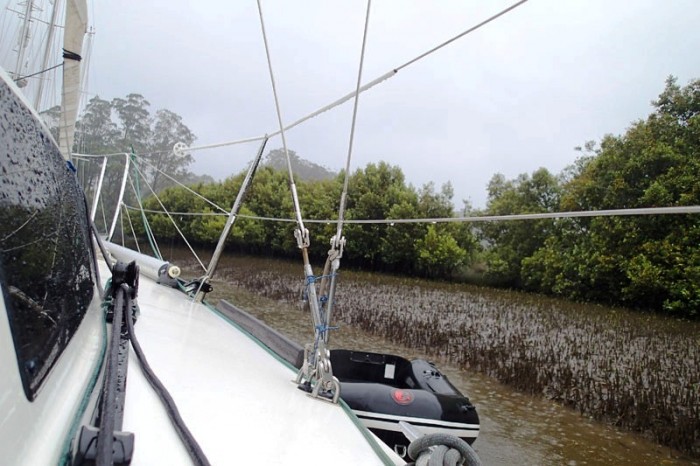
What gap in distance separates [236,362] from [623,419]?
5115 millimetres

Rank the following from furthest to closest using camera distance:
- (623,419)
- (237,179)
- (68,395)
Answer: (237,179)
(623,419)
(68,395)

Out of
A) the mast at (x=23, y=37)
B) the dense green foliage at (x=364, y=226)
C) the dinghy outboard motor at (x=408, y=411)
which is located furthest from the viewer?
the dense green foliage at (x=364, y=226)

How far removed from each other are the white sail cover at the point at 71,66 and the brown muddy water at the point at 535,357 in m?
4.19

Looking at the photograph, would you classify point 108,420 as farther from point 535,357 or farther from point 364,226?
point 364,226

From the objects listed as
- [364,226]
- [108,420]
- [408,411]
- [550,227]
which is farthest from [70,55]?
[550,227]

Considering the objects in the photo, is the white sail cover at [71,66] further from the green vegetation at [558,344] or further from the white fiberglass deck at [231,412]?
the green vegetation at [558,344]

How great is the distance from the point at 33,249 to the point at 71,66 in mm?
2470

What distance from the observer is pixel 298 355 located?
8.06 feet

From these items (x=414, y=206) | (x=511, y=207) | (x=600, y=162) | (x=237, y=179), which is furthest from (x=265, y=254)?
(x=600, y=162)

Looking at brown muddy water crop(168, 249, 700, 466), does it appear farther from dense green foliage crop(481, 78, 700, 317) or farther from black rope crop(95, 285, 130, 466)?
black rope crop(95, 285, 130, 466)

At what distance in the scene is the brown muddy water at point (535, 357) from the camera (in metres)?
5.03

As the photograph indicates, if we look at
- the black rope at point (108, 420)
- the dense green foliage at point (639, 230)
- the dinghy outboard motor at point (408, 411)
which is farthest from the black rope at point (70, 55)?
the dense green foliage at point (639, 230)

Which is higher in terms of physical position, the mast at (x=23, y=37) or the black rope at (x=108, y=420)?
the mast at (x=23, y=37)

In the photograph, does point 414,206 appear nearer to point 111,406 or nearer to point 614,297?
point 614,297
